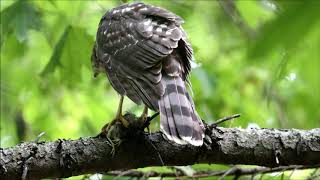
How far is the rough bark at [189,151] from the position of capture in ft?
7.72

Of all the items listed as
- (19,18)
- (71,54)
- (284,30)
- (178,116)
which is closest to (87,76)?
(71,54)

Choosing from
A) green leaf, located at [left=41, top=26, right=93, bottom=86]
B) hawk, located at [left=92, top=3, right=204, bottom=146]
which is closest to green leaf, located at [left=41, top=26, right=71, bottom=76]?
green leaf, located at [left=41, top=26, right=93, bottom=86]

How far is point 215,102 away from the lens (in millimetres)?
5059

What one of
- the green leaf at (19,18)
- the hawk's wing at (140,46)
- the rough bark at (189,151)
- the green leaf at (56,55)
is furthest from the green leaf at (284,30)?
the green leaf at (19,18)

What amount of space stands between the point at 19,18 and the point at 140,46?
42.1 inches

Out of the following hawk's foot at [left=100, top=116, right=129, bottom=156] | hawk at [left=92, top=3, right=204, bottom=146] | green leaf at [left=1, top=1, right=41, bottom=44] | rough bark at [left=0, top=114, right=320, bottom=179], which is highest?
green leaf at [left=1, top=1, right=41, bottom=44]

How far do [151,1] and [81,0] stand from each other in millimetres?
469

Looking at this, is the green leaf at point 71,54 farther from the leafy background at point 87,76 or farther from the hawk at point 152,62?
the hawk at point 152,62

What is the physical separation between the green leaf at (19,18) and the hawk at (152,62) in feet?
1.57

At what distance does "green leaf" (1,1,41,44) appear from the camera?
141 inches

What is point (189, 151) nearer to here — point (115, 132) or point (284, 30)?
point (115, 132)

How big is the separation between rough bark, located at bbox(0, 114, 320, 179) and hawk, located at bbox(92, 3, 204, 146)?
12cm

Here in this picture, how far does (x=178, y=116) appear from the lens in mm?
2385

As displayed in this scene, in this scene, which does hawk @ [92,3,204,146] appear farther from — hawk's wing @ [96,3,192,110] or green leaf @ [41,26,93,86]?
green leaf @ [41,26,93,86]
